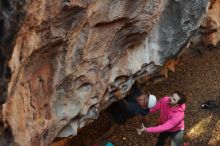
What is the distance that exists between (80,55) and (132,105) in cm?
242

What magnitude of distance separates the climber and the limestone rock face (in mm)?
369

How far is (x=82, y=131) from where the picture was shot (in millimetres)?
8531

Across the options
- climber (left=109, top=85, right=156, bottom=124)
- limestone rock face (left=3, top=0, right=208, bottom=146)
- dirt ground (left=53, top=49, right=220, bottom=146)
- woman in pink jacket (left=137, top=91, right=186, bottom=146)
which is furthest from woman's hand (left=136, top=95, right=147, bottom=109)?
dirt ground (left=53, top=49, right=220, bottom=146)

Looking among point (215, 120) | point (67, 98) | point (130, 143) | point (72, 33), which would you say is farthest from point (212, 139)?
point (72, 33)

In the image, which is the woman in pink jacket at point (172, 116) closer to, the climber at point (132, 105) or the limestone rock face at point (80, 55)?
the climber at point (132, 105)

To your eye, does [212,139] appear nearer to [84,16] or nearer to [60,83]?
[60,83]

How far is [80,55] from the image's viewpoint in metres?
6.04

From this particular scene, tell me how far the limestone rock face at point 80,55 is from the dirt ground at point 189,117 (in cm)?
102

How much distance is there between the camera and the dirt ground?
8.48m

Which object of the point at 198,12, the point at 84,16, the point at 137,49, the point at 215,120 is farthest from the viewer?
the point at 215,120

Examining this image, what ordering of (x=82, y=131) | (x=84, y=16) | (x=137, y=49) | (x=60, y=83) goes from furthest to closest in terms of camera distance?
(x=82, y=131) → (x=137, y=49) → (x=60, y=83) → (x=84, y=16)

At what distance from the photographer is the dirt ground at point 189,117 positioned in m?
8.48

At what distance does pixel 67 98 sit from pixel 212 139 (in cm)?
365

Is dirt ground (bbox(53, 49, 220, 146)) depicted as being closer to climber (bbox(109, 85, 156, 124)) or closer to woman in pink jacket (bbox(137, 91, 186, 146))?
climber (bbox(109, 85, 156, 124))
